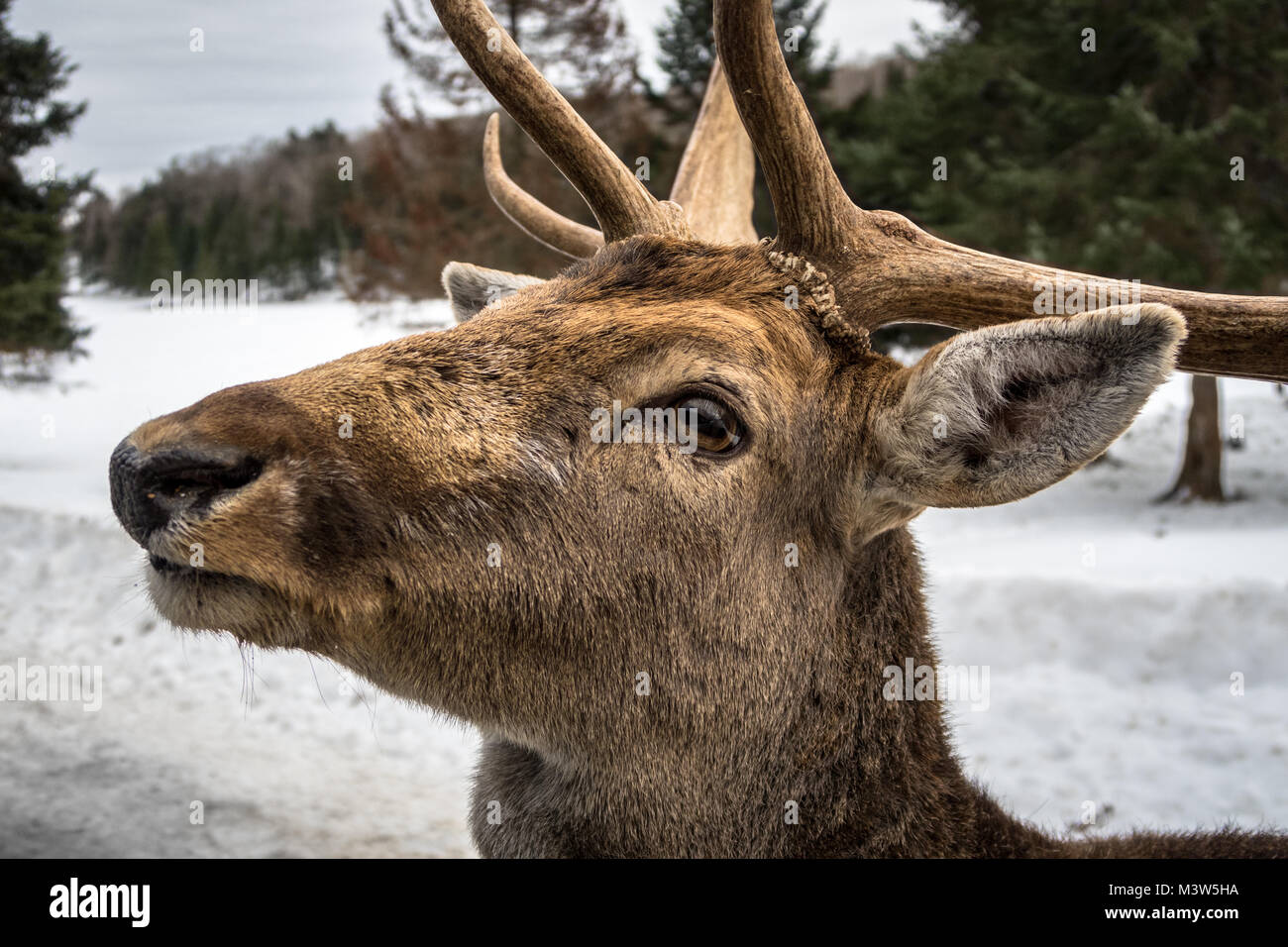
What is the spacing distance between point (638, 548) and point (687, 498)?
0.54ft

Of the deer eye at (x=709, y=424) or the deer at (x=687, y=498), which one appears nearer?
the deer at (x=687, y=498)

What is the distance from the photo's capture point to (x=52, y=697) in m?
7.04

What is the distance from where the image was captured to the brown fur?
6.96 ft

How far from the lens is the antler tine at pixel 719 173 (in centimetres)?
388

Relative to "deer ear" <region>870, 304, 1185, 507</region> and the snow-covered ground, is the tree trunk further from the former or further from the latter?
"deer ear" <region>870, 304, 1185, 507</region>

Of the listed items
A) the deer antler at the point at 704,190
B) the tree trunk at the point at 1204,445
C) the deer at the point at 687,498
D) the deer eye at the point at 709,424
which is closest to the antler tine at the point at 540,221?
the deer antler at the point at 704,190

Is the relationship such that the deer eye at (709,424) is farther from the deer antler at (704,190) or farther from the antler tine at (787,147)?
the deer antler at (704,190)

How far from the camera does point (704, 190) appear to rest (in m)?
3.93

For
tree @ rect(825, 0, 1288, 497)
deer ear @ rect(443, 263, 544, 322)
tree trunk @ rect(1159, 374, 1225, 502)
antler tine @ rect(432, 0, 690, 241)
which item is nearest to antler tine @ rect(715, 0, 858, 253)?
antler tine @ rect(432, 0, 690, 241)

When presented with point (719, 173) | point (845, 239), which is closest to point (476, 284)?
point (719, 173)

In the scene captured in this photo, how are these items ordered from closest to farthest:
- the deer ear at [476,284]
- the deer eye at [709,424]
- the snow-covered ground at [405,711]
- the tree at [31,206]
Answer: the deer eye at [709,424], the deer ear at [476,284], the snow-covered ground at [405,711], the tree at [31,206]

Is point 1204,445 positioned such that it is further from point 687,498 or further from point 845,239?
point 687,498
